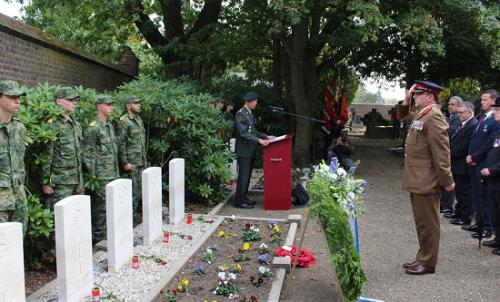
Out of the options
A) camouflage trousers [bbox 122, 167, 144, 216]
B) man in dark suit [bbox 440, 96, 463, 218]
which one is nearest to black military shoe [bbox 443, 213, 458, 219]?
man in dark suit [bbox 440, 96, 463, 218]

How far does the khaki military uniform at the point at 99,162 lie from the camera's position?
645 cm

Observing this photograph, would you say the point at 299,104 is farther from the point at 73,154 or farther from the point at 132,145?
the point at 73,154

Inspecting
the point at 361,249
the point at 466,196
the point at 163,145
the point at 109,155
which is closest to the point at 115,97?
the point at 163,145

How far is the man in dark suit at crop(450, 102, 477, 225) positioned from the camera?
25.6 ft

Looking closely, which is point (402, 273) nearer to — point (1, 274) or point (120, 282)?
point (120, 282)

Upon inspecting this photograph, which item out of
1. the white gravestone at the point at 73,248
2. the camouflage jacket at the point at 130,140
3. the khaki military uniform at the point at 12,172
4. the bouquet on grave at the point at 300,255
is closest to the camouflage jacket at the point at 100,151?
the camouflage jacket at the point at 130,140

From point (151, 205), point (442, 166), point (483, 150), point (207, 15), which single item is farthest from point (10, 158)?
point (207, 15)

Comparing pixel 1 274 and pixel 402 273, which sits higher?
pixel 1 274

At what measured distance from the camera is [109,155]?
21.7ft

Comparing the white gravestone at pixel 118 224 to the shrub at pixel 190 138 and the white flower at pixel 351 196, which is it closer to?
the white flower at pixel 351 196

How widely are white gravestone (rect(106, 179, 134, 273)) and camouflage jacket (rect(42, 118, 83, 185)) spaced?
763 mm

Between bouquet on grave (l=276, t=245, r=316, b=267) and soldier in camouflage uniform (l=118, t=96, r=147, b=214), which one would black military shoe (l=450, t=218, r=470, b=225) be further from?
soldier in camouflage uniform (l=118, t=96, r=147, b=214)

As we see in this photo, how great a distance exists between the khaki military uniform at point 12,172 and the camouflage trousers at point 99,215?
1887mm

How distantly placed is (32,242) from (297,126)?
9.53 m
